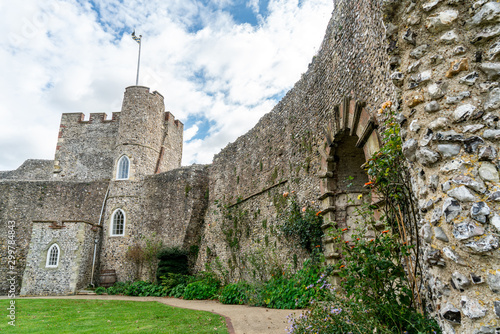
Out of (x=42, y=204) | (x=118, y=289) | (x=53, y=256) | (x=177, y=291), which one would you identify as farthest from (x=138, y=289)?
(x=42, y=204)

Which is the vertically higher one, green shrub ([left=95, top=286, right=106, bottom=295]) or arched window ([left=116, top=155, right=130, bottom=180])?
arched window ([left=116, top=155, right=130, bottom=180])

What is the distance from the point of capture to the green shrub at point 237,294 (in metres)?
9.26

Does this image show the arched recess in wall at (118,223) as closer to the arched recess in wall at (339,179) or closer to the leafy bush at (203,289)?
the leafy bush at (203,289)

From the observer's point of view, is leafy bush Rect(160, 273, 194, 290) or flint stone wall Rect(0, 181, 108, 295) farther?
flint stone wall Rect(0, 181, 108, 295)

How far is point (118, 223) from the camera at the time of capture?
57.2ft

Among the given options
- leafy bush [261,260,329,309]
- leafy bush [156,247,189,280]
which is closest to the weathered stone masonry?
leafy bush [261,260,329,309]

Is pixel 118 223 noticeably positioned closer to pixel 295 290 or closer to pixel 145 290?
pixel 145 290

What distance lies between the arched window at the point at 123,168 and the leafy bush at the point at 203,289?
27.0 ft

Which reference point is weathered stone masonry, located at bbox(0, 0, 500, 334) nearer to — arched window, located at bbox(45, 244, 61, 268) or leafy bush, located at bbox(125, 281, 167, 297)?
arched window, located at bbox(45, 244, 61, 268)

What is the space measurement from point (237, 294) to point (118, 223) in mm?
10206

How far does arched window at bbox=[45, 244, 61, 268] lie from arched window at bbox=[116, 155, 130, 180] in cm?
457

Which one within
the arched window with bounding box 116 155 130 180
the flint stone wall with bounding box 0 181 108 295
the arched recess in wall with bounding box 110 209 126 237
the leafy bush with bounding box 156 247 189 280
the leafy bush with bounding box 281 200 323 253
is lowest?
the leafy bush with bounding box 156 247 189 280

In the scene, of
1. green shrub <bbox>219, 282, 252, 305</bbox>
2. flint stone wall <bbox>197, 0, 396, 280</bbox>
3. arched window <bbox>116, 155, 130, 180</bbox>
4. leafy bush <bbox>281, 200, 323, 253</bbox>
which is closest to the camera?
flint stone wall <bbox>197, 0, 396, 280</bbox>

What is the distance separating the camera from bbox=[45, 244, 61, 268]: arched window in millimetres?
15269
